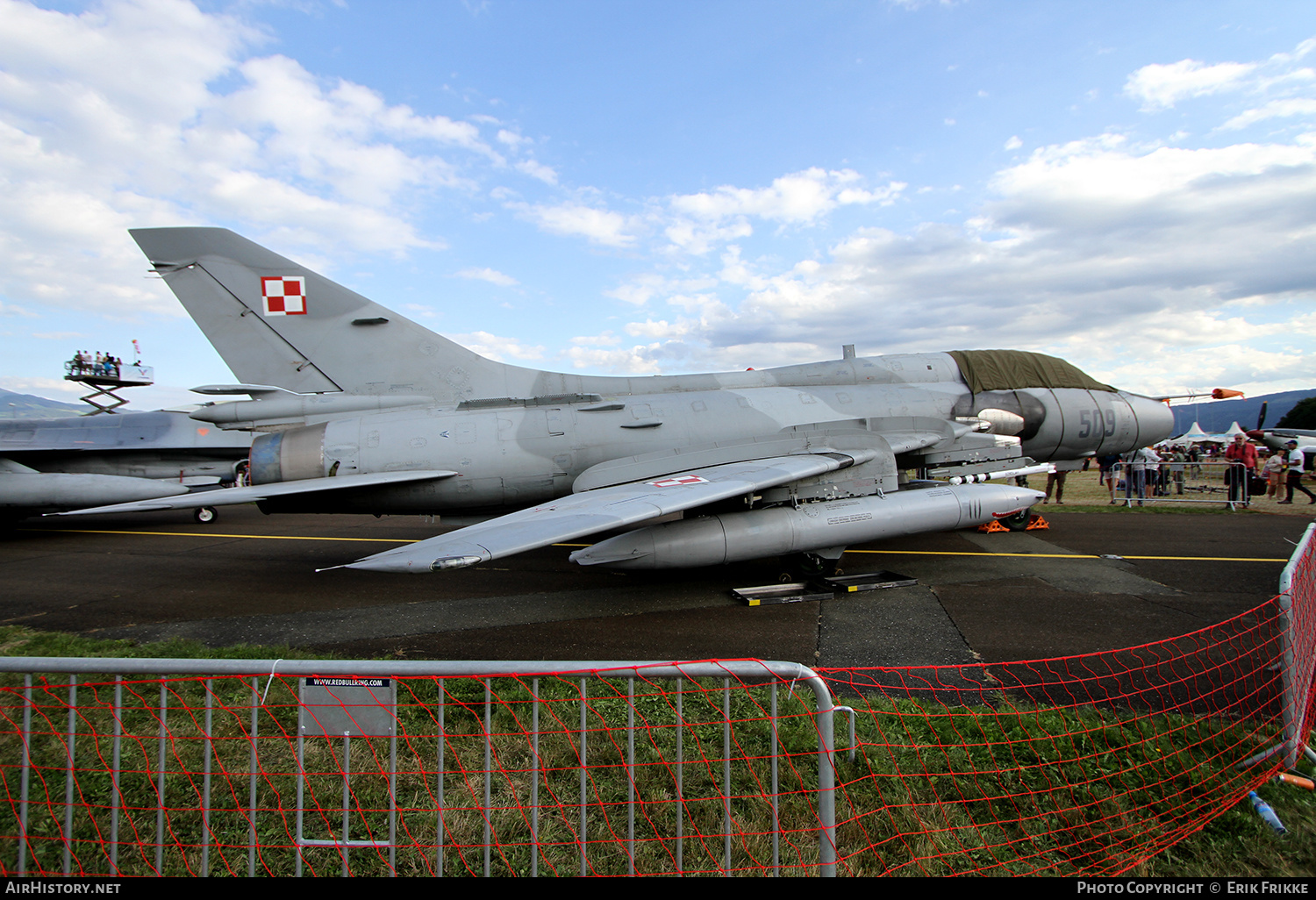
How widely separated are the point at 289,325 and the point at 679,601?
681 centimetres

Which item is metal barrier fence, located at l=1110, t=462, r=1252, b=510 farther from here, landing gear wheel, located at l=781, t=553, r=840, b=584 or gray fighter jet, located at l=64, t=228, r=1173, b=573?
landing gear wheel, located at l=781, t=553, r=840, b=584

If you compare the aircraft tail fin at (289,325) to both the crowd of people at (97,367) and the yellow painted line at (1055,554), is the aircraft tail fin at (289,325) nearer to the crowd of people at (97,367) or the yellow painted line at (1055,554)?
the yellow painted line at (1055,554)

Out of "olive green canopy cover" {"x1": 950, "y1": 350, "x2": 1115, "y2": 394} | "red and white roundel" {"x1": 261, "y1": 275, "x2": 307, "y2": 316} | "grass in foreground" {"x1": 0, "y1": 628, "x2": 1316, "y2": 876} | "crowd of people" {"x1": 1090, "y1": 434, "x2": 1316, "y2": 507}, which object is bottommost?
"grass in foreground" {"x1": 0, "y1": 628, "x2": 1316, "y2": 876}

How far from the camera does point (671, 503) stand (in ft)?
19.5

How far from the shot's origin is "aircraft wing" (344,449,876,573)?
4591mm

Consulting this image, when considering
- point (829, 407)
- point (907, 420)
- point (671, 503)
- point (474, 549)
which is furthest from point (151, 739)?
point (907, 420)

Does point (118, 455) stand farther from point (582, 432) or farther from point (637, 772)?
point (637, 772)

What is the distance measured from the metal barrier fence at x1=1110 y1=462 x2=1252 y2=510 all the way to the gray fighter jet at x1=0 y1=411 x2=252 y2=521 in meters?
23.0

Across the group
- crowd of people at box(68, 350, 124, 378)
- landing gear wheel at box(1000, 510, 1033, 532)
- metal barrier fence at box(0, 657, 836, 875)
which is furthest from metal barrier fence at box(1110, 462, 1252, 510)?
crowd of people at box(68, 350, 124, 378)

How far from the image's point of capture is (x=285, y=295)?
851 cm

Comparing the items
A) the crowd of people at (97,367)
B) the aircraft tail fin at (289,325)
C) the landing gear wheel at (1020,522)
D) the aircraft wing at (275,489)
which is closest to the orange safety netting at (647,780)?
the aircraft wing at (275,489)

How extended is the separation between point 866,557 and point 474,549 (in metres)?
6.72

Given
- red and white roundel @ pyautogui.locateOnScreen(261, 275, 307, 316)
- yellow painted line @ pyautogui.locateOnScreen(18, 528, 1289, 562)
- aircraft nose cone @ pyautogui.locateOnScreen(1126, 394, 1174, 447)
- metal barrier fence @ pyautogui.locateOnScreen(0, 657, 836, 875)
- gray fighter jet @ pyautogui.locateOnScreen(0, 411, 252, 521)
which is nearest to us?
metal barrier fence @ pyautogui.locateOnScreen(0, 657, 836, 875)

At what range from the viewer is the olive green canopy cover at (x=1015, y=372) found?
10156 mm
